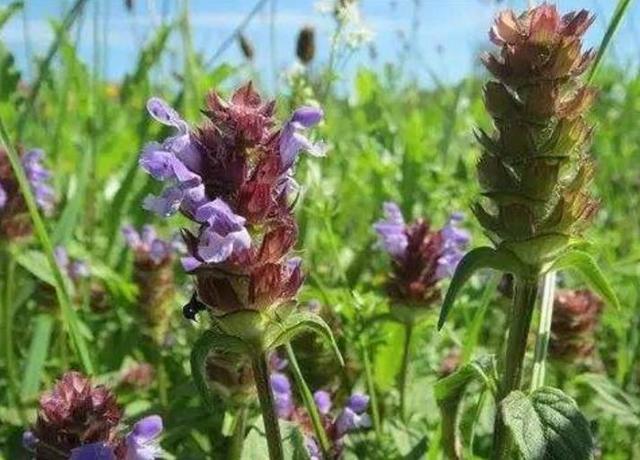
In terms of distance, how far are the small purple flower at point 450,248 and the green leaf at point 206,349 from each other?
131 centimetres

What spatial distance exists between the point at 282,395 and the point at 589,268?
770mm

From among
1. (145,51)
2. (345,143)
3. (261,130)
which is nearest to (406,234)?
(261,130)

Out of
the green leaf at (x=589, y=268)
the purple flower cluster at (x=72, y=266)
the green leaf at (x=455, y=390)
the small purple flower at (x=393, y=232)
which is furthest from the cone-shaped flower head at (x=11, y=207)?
the green leaf at (x=589, y=268)

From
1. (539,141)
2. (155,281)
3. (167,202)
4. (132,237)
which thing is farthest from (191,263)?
(132,237)

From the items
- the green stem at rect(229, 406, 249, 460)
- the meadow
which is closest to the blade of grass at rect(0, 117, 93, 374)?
the meadow

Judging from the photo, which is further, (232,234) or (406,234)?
(406,234)

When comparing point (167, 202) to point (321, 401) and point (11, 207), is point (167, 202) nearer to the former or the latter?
point (321, 401)

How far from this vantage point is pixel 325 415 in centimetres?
225

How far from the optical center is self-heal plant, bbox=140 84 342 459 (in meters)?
1.46

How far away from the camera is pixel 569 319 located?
2.88 meters

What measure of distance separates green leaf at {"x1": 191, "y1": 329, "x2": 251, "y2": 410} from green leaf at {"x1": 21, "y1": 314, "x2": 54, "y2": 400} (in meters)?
1.26

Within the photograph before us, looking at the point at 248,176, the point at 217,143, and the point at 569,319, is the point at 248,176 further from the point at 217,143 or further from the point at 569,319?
the point at 569,319

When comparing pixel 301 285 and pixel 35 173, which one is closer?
pixel 301 285

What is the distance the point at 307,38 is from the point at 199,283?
2.20m
